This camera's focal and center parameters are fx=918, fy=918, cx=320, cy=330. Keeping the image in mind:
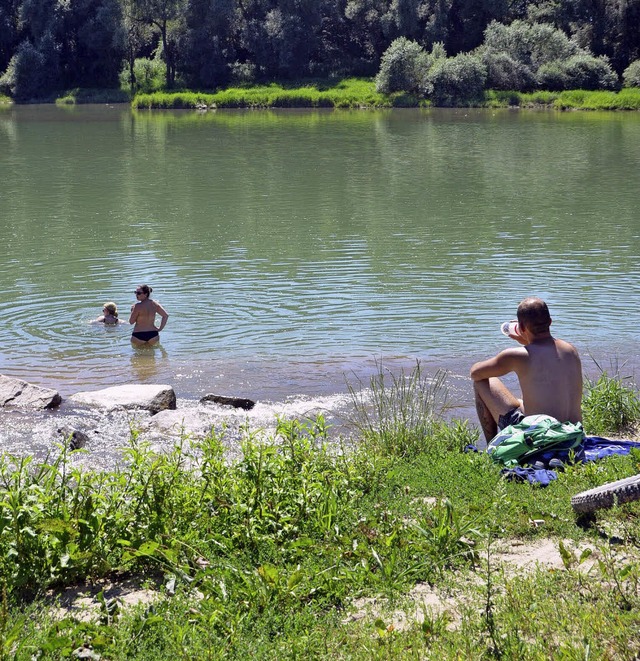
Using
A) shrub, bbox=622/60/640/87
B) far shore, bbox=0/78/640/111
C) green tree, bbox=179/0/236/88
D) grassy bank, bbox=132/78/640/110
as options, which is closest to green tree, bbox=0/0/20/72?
far shore, bbox=0/78/640/111

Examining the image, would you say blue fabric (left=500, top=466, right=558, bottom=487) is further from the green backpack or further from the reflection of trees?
the reflection of trees

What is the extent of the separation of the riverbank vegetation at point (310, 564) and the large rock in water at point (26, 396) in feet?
14.5

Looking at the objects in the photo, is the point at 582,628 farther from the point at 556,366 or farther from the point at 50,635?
the point at 556,366

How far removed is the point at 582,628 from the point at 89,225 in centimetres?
2000

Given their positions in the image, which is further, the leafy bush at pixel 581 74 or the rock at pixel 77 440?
the leafy bush at pixel 581 74

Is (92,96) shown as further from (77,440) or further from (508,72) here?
(77,440)

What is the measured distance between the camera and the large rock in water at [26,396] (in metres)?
9.70

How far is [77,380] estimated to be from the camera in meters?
11.7

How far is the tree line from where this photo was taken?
256ft

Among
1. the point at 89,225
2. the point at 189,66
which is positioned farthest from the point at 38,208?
the point at 189,66

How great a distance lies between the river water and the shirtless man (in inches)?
144

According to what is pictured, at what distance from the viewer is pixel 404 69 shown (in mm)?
70375

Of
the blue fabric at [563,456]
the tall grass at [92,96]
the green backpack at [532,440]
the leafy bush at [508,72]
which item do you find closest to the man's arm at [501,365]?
the green backpack at [532,440]

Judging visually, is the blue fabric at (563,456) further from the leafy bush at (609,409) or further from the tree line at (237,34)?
the tree line at (237,34)
